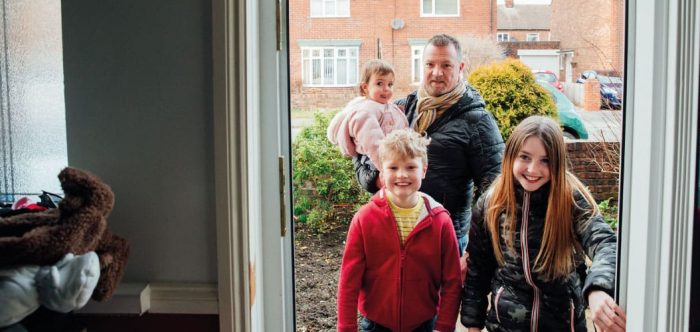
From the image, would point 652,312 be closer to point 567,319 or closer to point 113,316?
point 567,319

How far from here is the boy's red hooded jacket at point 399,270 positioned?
1.69 meters

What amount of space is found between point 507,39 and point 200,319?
42.7 inches

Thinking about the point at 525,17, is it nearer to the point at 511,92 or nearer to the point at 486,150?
the point at 511,92

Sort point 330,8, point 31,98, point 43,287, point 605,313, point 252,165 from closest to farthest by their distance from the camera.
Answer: point 43,287
point 31,98
point 252,165
point 605,313
point 330,8

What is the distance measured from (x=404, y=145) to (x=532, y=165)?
14.1 inches

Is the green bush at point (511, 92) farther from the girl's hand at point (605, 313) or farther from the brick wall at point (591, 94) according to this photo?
the girl's hand at point (605, 313)

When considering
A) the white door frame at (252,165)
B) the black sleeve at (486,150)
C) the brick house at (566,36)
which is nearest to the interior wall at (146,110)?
the white door frame at (252,165)

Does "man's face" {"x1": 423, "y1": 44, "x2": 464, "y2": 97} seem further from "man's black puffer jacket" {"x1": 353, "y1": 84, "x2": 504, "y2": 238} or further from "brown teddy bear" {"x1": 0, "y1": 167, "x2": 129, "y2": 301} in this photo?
"brown teddy bear" {"x1": 0, "y1": 167, "x2": 129, "y2": 301}

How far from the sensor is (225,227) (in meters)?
1.38

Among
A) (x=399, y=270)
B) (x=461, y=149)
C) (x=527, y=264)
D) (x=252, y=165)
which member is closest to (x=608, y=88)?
(x=461, y=149)

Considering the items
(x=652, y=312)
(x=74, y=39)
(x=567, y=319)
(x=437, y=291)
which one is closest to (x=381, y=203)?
(x=437, y=291)

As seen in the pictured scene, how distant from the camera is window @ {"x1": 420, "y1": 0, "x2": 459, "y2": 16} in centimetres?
166

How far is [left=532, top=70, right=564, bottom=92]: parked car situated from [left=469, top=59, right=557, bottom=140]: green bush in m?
0.02

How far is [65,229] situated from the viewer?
0.99m
